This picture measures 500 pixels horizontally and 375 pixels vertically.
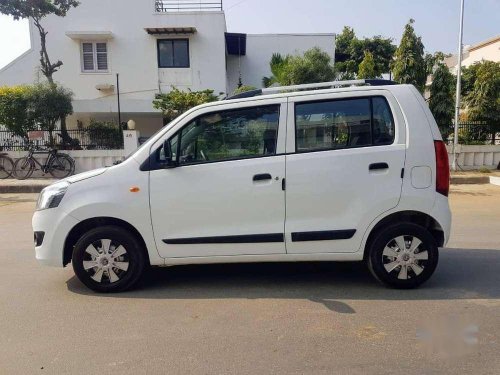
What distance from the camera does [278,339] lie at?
3.37 m

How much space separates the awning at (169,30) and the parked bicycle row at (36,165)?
9296mm

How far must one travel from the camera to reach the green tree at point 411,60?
15594 mm

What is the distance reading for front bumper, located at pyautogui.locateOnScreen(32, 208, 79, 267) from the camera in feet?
13.9

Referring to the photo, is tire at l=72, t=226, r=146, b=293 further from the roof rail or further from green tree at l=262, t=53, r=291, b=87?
green tree at l=262, t=53, r=291, b=87

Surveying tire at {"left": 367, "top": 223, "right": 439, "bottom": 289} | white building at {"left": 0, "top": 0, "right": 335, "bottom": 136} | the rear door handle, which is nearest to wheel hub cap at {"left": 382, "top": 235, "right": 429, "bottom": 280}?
tire at {"left": 367, "top": 223, "right": 439, "bottom": 289}

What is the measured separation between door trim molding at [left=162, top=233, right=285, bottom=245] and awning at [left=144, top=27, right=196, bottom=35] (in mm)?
19090

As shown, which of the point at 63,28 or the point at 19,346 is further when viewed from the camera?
the point at 63,28

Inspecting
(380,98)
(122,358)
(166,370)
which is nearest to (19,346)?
(122,358)

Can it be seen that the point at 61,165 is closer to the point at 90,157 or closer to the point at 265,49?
the point at 90,157

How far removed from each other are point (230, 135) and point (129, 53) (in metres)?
19.7

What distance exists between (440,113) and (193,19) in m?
12.8

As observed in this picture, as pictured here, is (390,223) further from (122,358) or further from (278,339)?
(122,358)

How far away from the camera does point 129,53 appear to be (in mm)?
21984

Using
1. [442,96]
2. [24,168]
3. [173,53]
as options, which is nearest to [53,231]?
[24,168]
